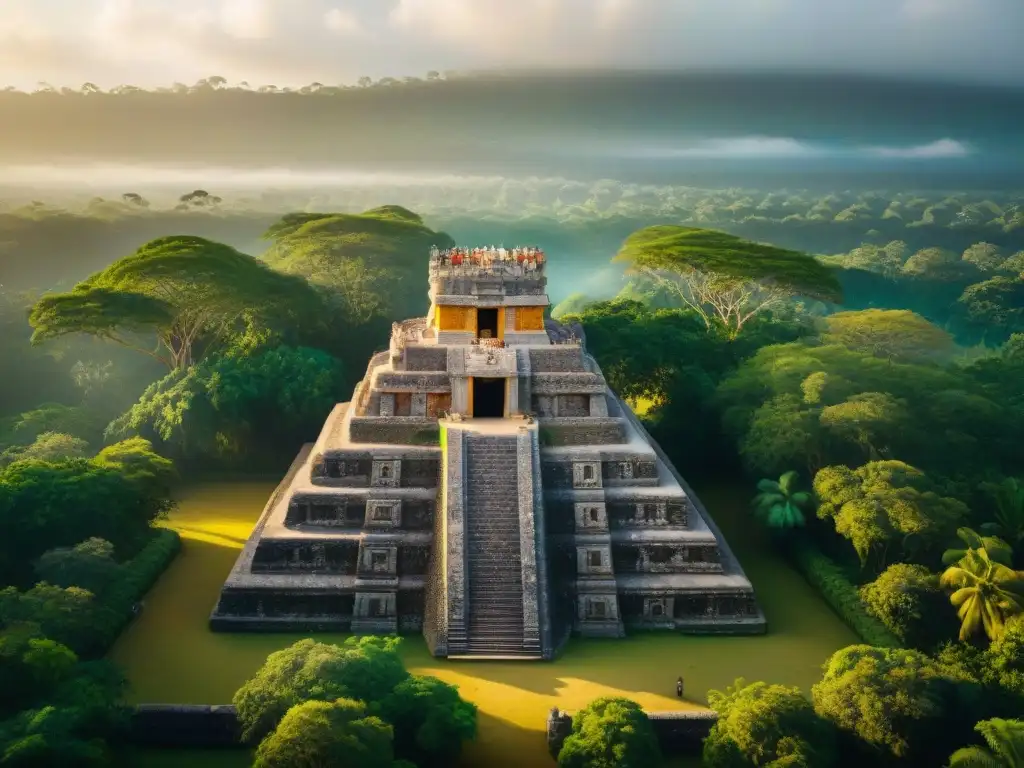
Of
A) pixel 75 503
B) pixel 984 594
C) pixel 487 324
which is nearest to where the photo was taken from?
pixel 984 594

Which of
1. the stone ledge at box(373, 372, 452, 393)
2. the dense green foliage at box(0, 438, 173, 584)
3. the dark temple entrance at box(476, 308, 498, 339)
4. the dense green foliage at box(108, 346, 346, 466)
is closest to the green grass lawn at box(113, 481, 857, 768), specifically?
the dense green foliage at box(0, 438, 173, 584)

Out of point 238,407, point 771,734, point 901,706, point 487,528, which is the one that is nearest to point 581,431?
point 487,528

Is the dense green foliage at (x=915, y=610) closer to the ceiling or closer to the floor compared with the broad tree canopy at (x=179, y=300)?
closer to the floor

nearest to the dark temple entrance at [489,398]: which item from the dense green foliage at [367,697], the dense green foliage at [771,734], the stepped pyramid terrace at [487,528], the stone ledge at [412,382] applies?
the stepped pyramid terrace at [487,528]

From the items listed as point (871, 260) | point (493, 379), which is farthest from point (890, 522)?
point (871, 260)

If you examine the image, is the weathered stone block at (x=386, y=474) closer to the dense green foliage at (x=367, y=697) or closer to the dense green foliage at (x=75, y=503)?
the dense green foliage at (x=75, y=503)

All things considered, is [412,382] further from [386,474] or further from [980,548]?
[980,548]
